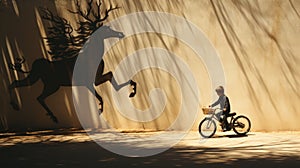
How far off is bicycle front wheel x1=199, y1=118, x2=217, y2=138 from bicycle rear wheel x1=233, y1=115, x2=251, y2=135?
0.58 m

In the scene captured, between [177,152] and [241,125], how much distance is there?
9.43ft

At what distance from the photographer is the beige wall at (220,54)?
10922 millimetres

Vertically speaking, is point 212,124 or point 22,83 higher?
point 22,83

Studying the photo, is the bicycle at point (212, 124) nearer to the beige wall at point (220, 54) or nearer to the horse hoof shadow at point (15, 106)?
the beige wall at point (220, 54)

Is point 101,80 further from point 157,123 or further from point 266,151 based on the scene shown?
point 266,151

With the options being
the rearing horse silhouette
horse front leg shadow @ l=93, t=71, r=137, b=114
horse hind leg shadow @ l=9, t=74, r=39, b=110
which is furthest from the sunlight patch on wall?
horse front leg shadow @ l=93, t=71, r=137, b=114

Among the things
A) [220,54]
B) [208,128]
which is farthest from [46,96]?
[220,54]

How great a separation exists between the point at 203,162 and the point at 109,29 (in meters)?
6.23

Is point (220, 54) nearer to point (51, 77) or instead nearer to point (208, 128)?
point (208, 128)

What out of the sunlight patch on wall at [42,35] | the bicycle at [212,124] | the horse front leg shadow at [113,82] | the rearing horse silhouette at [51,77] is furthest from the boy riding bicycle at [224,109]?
the sunlight patch on wall at [42,35]

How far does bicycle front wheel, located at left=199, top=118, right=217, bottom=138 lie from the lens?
10.3m

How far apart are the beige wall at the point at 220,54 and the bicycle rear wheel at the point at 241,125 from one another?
0.26 meters

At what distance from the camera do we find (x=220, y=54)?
11.4 meters

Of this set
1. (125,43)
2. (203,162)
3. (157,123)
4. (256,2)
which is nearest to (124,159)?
(203,162)
